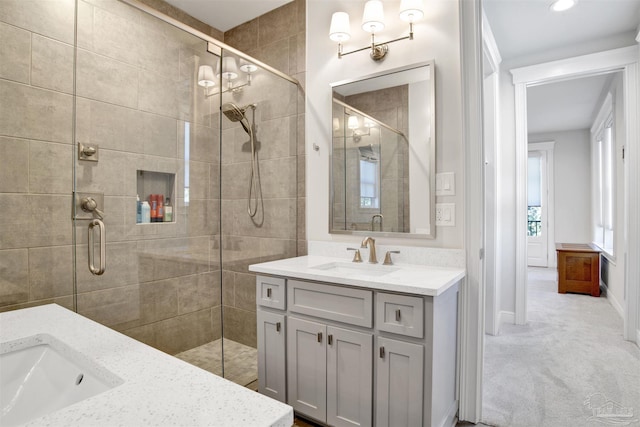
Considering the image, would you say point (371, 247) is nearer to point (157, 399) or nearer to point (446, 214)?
point (446, 214)

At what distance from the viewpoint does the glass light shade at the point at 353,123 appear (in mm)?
2350

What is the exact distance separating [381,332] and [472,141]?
113cm

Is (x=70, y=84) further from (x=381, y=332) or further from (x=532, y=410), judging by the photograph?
(x=532, y=410)

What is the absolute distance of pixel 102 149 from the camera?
181 centimetres

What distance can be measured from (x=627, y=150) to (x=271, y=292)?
3.20 meters

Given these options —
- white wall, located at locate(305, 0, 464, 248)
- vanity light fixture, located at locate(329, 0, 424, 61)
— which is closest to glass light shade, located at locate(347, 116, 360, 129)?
white wall, located at locate(305, 0, 464, 248)

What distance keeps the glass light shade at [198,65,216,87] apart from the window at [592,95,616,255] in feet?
16.0

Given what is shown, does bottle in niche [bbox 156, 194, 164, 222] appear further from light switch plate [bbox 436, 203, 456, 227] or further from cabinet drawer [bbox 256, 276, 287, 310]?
light switch plate [bbox 436, 203, 456, 227]

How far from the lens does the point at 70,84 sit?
6.14 ft

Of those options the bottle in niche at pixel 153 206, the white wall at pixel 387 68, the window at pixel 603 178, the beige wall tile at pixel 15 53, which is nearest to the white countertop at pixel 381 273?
the white wall at pixel 387 68

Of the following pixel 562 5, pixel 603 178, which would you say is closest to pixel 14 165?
pixel 562 5

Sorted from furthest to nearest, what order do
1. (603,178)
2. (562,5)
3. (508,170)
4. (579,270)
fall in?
(603,178) → (579,270) → (508,170) → (562,5)

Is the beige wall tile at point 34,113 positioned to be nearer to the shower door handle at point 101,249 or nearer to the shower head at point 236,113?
the shower door handle at point 101,249

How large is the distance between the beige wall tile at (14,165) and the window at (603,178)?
586 cm
